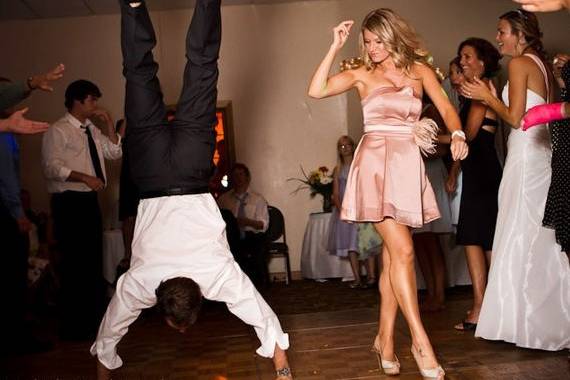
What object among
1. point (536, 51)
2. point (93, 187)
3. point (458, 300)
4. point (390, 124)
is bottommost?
point (458, 300)

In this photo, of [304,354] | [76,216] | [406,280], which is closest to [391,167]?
[406,280]

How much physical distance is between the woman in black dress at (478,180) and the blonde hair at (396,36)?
1314mm

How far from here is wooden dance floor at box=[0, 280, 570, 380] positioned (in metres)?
3.67

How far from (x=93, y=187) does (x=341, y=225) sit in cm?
358

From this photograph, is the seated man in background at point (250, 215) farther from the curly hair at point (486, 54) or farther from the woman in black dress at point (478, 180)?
the curly hair at point (486, 54)

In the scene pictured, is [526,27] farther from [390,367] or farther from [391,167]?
[390,367]

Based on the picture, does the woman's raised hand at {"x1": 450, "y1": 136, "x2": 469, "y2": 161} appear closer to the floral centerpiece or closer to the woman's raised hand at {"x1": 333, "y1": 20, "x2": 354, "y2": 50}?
the woman's raised hand at {"x1": 333, "y1": 20, "x2": 354, "y2": 50}

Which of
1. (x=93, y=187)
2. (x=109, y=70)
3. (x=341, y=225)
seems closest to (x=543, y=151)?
(x=93, y=187)

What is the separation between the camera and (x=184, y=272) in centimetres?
332

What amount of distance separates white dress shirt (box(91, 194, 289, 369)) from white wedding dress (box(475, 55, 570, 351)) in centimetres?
133

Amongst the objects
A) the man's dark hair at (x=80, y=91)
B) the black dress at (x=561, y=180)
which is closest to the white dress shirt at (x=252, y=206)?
the man's dark hair at (x=80, y=91)

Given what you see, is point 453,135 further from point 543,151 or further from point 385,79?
point 543,151

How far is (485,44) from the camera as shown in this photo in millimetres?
4770

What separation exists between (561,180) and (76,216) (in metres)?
3.29
